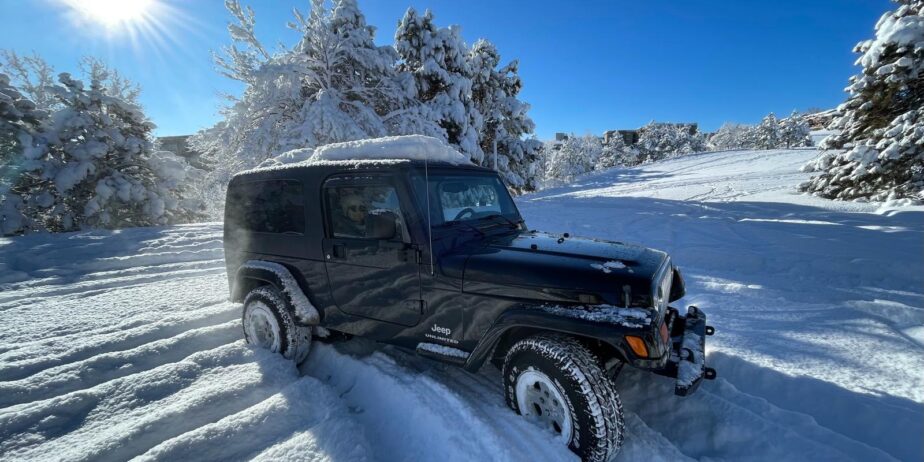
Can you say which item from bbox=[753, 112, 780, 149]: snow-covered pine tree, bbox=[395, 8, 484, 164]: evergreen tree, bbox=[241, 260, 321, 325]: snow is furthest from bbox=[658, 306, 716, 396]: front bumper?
bbox=[753, 112, 780, 149]: snow-covered pine tree

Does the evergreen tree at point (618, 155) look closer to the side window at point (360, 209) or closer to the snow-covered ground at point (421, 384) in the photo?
the snow-covered ground at point (421, 384)

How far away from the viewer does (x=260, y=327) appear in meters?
3.79

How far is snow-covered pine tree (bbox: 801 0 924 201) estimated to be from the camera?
344 inches

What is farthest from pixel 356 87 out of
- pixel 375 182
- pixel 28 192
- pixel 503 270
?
pixel 503 270

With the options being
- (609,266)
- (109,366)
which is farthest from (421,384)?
(109,366)

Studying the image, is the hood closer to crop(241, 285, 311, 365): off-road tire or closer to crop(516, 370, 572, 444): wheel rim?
crop(516, 370, 572, 444): wheel rim

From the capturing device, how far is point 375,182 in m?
2.97

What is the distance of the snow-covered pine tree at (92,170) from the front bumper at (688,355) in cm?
1576

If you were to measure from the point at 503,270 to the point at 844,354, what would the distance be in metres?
3.25

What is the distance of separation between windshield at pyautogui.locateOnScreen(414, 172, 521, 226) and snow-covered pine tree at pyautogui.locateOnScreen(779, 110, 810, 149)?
6653cm

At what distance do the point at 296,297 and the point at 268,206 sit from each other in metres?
1.02

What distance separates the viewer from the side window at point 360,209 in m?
2.72

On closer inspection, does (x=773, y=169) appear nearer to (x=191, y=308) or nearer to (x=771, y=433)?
(x=771, y=433)

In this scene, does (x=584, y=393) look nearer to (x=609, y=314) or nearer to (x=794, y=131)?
(x=609, y=314)
